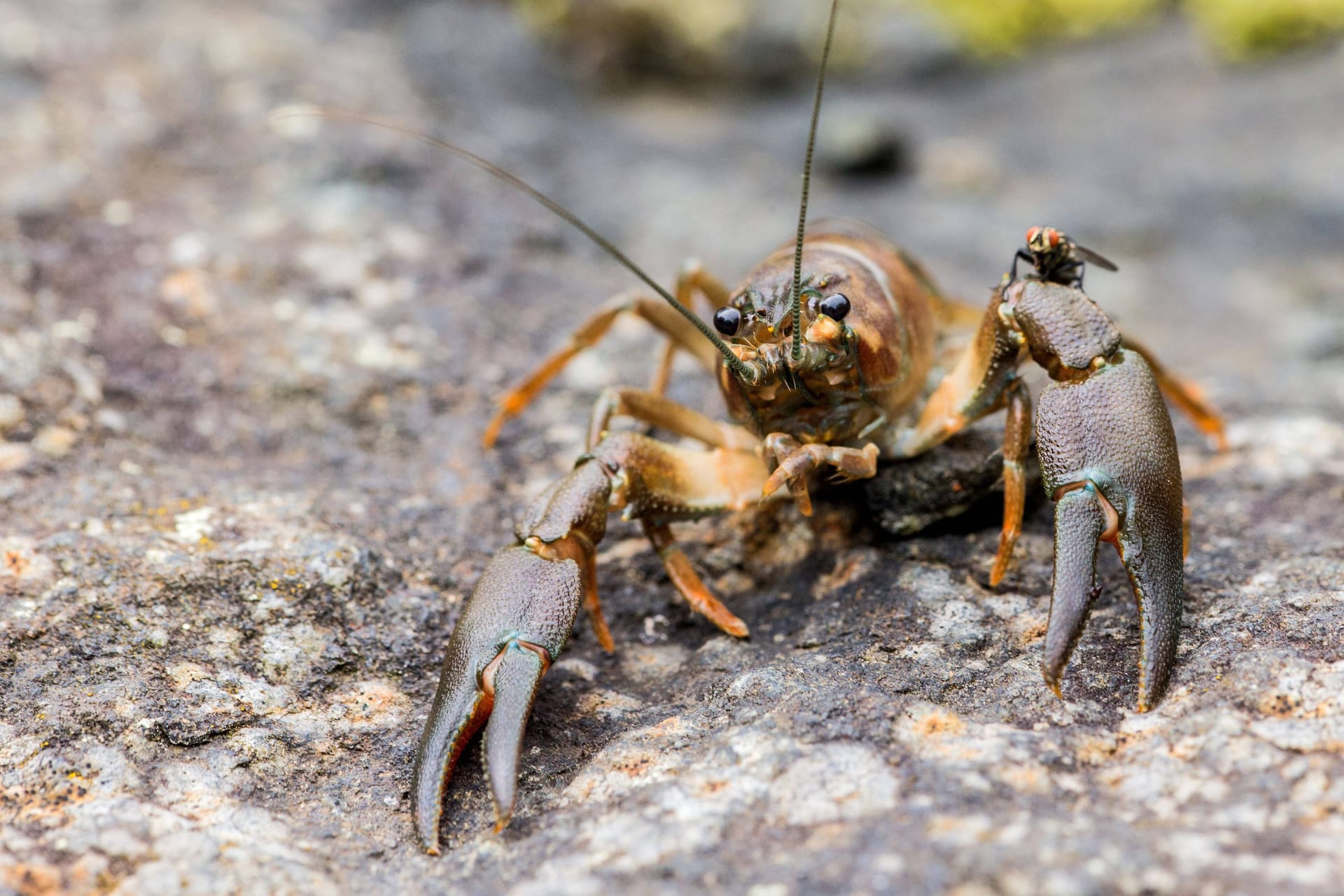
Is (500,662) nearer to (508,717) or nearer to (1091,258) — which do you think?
(508,717)

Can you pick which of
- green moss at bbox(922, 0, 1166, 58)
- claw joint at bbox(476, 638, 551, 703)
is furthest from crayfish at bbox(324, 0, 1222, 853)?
green moss at bbox(922, 0, 1166, 58)

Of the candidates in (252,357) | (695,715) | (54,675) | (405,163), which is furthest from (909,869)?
(405,163)

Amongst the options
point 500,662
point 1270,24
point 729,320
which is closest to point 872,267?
point 729,320

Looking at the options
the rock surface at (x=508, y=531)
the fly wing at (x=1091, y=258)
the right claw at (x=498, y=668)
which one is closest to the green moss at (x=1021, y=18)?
the rock surface at (x=508, y=531)

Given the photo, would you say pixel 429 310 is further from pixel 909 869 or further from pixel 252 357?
pixel 909 869

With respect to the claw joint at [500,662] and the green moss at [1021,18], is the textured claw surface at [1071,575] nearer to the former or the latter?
the claw joint at [500,662]

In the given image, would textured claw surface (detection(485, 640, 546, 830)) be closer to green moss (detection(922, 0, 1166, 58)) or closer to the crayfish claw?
the crayfish claw
